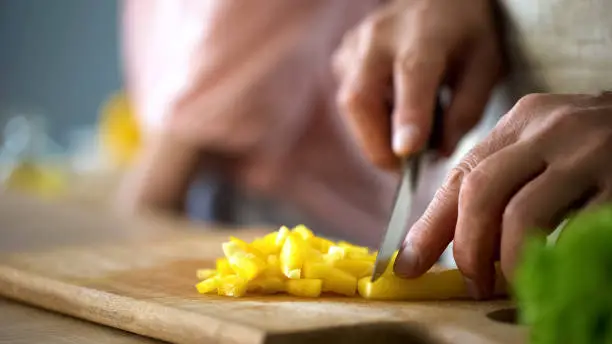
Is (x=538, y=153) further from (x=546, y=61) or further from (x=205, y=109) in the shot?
(x=205, y=109)

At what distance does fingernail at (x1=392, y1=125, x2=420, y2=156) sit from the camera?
865mm

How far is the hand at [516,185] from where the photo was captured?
564mm

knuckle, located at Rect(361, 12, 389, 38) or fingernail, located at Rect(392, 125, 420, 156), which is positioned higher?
knuckle, located at Rect(361, 12, 389, 38)

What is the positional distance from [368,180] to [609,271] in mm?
1403

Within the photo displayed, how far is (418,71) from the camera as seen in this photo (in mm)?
882

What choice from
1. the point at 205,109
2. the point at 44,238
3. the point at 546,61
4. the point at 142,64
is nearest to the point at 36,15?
the point at 142,64

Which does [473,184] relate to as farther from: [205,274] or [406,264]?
[205,274]

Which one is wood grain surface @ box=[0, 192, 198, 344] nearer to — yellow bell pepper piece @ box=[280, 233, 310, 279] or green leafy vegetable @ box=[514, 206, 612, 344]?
yellow bell pepper piece @ box=[280, 233, 310, 279]

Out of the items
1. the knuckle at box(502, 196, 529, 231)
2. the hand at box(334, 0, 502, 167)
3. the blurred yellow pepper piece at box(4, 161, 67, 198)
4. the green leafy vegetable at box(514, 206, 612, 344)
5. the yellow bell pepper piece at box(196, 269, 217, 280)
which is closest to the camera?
the green leafy vegetable at box(514, 206, 612, 344)

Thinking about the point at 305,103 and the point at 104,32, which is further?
the point at 104,32

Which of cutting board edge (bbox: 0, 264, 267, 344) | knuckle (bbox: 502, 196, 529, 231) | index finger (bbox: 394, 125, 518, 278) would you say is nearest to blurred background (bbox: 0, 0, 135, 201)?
cutting board edge (bbox: 0, 264, 267, 344)

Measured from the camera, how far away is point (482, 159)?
0.64 metres

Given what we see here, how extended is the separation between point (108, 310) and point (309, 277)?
159 millimetres

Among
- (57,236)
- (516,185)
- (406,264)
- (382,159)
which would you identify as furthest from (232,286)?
(57,236)
